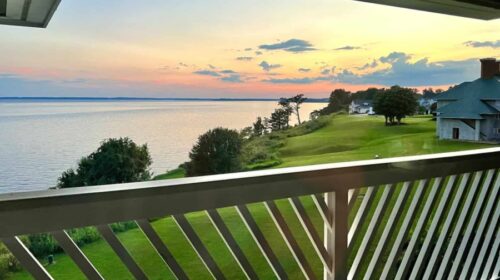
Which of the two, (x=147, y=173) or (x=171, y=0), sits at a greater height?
(x=171, y=0)

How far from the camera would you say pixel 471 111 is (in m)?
2.30

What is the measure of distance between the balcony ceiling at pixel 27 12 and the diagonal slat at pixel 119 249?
29.2 inches

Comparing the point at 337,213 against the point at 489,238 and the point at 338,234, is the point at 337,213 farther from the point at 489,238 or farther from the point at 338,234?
the point at 489,238

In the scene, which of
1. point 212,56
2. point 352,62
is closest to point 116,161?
point 212,56

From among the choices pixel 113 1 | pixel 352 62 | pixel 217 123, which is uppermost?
pixel 113 1

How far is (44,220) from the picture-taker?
3.85 feet

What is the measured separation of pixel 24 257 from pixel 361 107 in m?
1.63

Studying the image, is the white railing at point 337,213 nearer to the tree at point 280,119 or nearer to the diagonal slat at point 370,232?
the diagonal slat at point 370,232

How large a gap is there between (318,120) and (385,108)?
45 centimetres

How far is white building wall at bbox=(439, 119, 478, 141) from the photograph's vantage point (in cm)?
232

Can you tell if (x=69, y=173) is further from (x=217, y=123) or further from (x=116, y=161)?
(x=217, y=123)

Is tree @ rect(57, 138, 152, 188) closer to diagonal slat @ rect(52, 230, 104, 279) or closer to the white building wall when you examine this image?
diagonal slat @ rect(52, 230, 104, 279)

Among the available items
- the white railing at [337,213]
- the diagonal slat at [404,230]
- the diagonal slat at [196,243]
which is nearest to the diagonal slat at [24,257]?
the white railing at [337,213]

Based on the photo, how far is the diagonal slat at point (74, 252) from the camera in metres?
1.24
